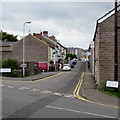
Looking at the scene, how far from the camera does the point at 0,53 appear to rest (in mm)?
49812

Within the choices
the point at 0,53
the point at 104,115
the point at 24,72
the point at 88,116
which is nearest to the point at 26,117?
the point at 88,116

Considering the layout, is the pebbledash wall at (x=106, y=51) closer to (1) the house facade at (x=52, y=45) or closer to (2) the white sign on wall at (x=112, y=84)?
(2) the white sign on wall at (x=112, y=84)

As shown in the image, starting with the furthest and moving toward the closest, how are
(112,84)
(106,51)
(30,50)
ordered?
(30,50) → (106,51) → (112,84)

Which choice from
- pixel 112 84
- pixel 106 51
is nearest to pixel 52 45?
pixel 106 51

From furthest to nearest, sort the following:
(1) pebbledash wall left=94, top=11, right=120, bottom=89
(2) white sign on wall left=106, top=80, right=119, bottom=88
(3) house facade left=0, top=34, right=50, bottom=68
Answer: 1. (3) house facade left=0, top=34, right=50, bottom=68
2. (1) pebbledash wall left=94, top=11, right=120, bottom=89
3. (2) white sign on wall left=106, top=80, right=119, bottom=88

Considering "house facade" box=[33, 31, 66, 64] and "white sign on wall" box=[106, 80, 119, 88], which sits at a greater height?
"house facade" box=[33, 31, 66, 64]

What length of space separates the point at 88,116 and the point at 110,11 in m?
10.7

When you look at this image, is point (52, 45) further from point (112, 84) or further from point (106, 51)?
point (112, 84)

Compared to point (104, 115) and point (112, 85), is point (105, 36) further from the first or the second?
point (104, 115)

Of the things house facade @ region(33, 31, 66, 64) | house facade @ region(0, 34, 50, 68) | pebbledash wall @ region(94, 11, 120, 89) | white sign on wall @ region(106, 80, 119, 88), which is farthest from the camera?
house facade @ region(33, 31, 66, 64)

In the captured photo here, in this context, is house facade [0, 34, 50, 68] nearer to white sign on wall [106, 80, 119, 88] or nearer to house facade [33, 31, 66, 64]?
house facade [33, 31, 66, 64]

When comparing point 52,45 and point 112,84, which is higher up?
point 52,45

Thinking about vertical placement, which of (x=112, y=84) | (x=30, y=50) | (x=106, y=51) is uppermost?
(x=30, y=50)

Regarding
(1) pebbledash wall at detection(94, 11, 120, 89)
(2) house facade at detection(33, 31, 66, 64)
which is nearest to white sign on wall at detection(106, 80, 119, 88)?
(1) pebbledash wall at detection(94, 11, 120, 89)
